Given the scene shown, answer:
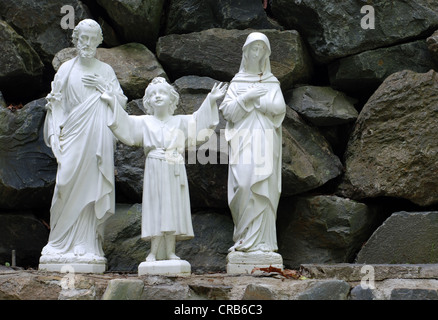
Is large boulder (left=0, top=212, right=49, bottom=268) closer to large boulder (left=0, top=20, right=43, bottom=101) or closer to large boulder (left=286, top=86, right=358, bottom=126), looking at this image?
large boulder (left=0, top=20, right=43, bottom=101)

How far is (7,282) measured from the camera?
643 cm

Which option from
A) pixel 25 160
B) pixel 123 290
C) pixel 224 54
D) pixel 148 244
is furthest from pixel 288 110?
pixel 123 290

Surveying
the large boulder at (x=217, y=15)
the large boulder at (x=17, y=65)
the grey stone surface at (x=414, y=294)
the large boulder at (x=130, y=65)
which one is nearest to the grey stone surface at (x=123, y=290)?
the grey stone surface at (x=414, y=294)

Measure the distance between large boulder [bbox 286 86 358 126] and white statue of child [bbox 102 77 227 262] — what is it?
223cm

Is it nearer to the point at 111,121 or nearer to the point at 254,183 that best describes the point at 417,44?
the point at 254,183

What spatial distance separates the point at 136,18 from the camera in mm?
10062

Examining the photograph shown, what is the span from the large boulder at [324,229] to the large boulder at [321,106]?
1084 mm

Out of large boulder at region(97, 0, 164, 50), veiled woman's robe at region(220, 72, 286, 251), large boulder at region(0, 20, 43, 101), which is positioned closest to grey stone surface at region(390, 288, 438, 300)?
veiled woman's robe at region(220, 72, 286, 251)

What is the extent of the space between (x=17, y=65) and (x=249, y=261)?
4224 mm

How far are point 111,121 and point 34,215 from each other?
2476 mm

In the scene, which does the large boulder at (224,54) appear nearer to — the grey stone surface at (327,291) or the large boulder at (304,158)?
the large boulder at (304,158)

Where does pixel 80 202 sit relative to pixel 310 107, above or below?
below

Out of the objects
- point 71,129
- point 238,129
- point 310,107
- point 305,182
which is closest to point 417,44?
point 310,107

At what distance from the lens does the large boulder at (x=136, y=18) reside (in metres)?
9.95
